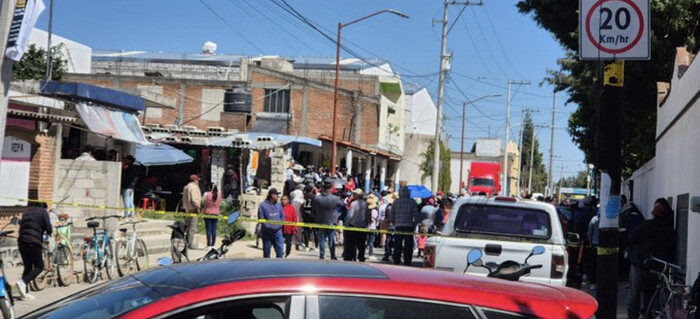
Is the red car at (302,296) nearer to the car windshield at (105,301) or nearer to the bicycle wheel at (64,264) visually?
the car windshield at (105,301)

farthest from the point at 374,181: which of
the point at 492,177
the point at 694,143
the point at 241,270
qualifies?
the point at 241,270

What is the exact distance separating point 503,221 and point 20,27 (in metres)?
7.15

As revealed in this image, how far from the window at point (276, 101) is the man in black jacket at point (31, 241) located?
117 feet

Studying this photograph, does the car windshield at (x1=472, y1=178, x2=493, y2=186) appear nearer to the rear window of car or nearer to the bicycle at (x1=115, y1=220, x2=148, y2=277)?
the bicycle at (x1=115, y1=220, x2=148, y2=277)

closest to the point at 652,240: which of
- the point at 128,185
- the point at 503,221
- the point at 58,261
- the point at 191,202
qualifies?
the point at 503,221

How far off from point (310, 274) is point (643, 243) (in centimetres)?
874

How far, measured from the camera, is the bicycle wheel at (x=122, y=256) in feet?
46.6

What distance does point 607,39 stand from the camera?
22.7ft

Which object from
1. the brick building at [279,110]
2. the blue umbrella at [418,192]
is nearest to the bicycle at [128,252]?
the blue umbrella at [418,192]

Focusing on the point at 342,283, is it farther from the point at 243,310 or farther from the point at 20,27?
the point at 20,27

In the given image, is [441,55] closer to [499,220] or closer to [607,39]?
[499,220]

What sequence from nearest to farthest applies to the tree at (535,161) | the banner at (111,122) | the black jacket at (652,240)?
1. the black jacket at (652,240)
2. the banner at (111,122)
3. the tree at (535,161)

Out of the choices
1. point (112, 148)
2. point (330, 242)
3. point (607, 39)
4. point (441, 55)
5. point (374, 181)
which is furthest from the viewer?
point (374, 181)

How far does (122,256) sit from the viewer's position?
14359mm
